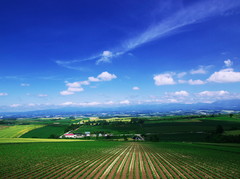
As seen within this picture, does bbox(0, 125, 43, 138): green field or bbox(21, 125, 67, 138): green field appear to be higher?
bbox(0, 125, 43, 138): green field

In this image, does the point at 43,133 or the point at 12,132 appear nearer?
the point at 12,132

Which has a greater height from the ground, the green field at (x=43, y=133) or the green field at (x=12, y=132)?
the green field at (x=12, y=132)

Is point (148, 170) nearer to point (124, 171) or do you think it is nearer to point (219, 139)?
point (124, 171)

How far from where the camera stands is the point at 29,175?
21734 millimetres

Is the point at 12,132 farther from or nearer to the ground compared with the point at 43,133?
farther from the ground

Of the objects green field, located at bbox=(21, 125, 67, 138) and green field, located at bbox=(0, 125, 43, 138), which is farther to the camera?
green field, located at bbox=(21, 125, 67, 138)

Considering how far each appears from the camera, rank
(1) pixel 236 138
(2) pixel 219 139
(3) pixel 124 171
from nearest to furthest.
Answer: (3) pixel 124 171, (1) pixel 236 138, (2) pixel 219 139

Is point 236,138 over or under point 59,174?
under

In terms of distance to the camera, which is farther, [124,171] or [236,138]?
[236,138]

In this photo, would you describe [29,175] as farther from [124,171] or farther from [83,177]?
[124,171]

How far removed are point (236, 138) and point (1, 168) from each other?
95.2 metres

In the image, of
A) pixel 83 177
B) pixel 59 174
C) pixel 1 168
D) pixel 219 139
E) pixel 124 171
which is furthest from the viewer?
pixel 219 139

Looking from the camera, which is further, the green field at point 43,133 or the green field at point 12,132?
the green field at point 43,133

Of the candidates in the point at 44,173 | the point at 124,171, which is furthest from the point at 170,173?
the point at 44,173
